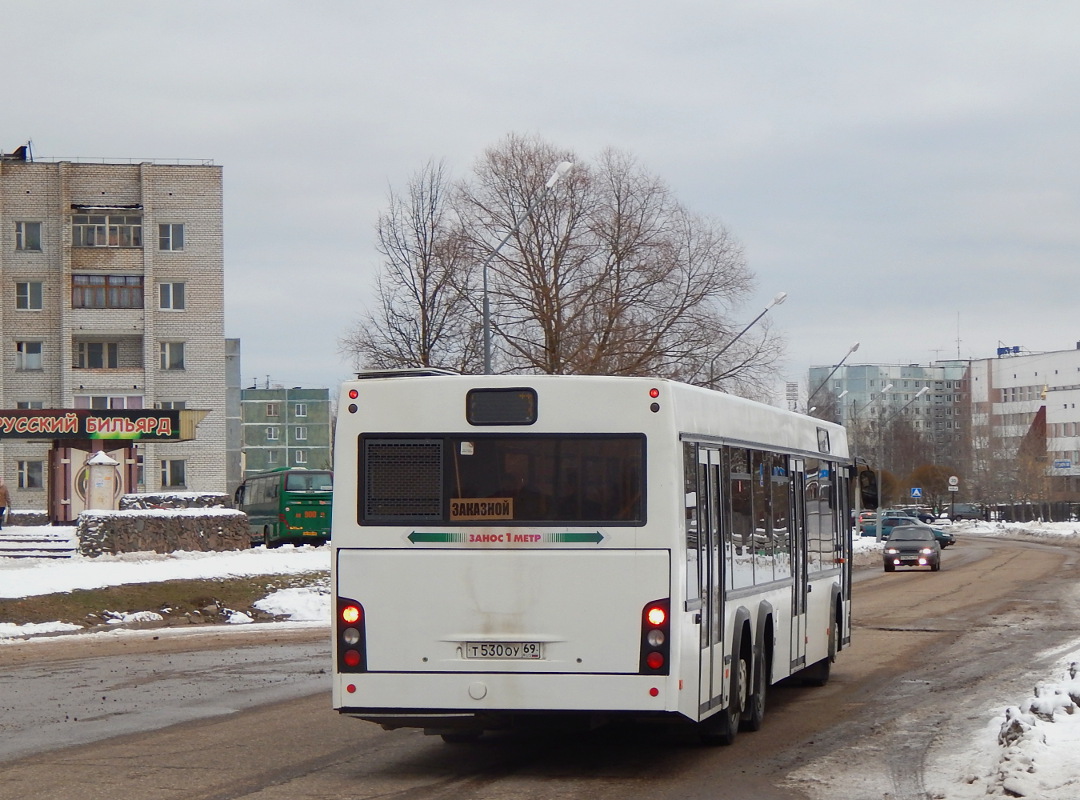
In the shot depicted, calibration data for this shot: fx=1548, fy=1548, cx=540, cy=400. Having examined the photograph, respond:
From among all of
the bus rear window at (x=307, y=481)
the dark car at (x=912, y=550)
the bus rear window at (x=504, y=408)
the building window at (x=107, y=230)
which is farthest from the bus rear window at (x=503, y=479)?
the building window at (x=107, y=230)

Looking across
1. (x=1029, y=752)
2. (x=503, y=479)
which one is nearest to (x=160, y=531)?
(x=503, y=479)

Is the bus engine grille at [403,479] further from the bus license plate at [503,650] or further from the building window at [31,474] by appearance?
the building window at [31,474]

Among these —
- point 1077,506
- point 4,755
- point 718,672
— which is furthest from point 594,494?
point 1077,506

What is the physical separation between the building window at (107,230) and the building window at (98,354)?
187 inches

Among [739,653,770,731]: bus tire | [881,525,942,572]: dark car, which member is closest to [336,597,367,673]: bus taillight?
[739,653,770,731]: bus tire

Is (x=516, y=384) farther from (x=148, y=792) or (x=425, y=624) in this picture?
(x=148, y=792)

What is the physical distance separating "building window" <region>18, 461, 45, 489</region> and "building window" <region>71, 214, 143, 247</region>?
10.7 m

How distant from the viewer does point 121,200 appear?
73.8 meters

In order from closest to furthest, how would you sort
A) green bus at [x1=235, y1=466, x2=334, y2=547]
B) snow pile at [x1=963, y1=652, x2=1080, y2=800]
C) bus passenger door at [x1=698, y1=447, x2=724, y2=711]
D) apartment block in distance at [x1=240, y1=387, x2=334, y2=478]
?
1. snow pile at [x1=963, y1=652, x2=1080, y2=800]
2. bus passenger door at [x1=698, y1=447, x2=724, y2=711]
3. green bus at [x1=235, y1=466, x2=334, y2=547]
4. apartment block in distance at [x1=240, y1=387, x2=334, y2=478]

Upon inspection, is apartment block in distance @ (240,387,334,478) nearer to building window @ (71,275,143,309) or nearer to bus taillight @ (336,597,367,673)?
building window @ (71,275,143,309)

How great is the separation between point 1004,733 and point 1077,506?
365 feet

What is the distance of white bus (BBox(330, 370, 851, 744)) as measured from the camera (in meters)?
9.55

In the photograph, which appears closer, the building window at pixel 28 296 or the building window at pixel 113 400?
the building window at pixel 113 400

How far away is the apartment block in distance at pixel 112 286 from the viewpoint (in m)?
73.4
